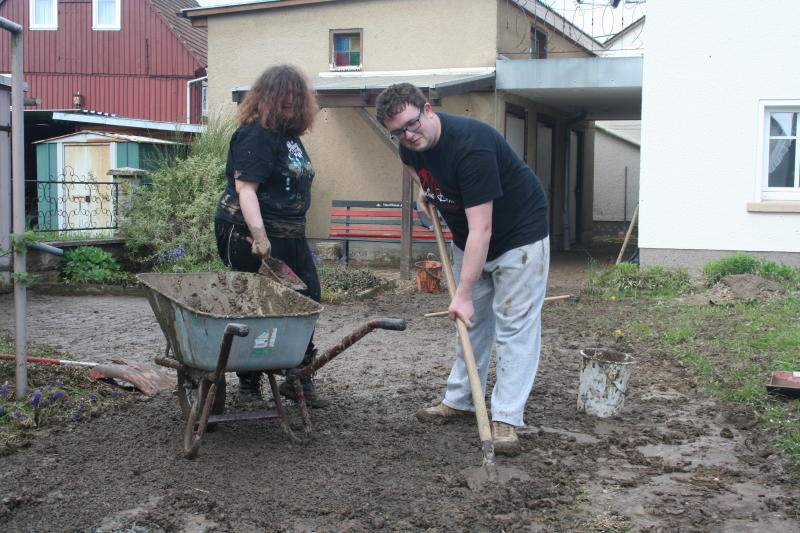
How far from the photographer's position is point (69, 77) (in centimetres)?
2281

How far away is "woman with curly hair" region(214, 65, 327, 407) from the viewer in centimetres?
394

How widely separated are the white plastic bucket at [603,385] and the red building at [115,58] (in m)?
19.5

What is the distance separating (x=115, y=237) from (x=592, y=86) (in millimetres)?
6968

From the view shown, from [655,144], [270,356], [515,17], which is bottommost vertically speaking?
[270,356]

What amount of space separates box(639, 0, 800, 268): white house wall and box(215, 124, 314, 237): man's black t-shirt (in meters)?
6.57

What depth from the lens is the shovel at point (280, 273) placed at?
156 inches

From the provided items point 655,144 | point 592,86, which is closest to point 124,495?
point 655,144

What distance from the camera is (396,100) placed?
138 inches

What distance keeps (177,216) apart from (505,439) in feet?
26.2

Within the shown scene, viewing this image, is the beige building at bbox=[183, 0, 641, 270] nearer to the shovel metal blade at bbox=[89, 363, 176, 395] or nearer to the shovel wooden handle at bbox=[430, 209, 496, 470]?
the shovel metal blade at bbox=[89, 363, 176, 395]

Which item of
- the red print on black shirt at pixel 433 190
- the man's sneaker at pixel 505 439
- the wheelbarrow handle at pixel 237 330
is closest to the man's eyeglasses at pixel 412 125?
the red print on black shirt at pixel 433 190

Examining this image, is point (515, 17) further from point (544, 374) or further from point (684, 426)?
point (684, 426)

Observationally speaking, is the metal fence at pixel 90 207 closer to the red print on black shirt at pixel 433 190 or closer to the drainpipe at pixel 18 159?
the drainpipe at pixel 18 159

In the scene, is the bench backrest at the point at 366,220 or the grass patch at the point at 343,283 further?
the bench backrest at the point at 366,220
